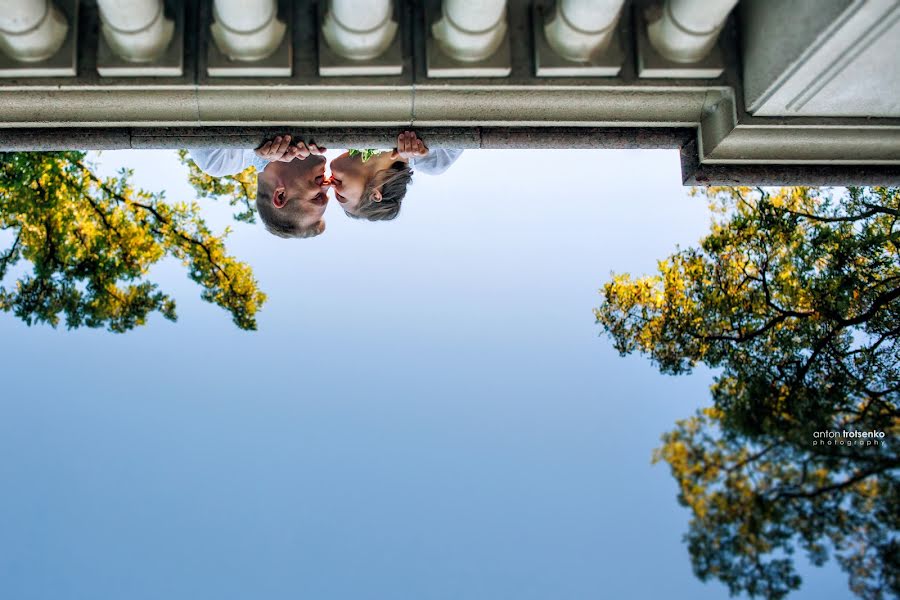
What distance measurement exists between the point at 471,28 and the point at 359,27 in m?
0.72

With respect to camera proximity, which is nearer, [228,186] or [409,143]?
[409,143]

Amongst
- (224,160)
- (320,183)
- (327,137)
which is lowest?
(327,137)

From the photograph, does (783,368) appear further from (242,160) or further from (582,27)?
(242,160)

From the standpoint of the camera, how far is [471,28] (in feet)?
15.6

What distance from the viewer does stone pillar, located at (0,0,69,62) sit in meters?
4.53

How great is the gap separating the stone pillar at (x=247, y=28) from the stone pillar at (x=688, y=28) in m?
2.49

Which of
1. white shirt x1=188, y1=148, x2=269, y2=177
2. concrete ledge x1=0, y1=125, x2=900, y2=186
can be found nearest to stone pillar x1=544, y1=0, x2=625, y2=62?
concrete ledge x1=0, y1=125, x2=900, y2=186

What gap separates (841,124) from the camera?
5.09 m

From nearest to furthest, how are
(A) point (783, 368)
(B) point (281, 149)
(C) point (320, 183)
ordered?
(B) point (281, 149)
(C) point (320, 183)
(A) point (783, 368)

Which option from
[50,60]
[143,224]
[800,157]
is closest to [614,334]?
[800,157]

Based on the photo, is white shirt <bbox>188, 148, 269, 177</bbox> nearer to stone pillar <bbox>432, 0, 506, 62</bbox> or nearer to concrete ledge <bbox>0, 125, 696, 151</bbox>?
concrete ledge <bbox>0, 125, 696, 151</bbox>

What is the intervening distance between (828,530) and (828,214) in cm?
429

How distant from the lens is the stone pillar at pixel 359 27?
462cm

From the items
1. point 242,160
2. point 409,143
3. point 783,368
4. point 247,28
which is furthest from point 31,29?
point 783,368
